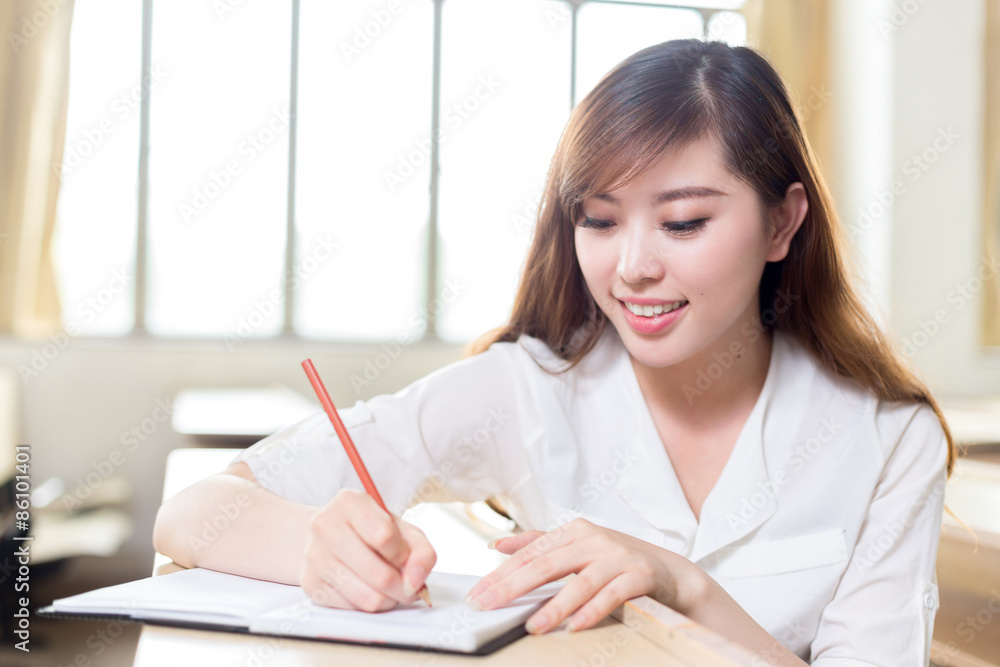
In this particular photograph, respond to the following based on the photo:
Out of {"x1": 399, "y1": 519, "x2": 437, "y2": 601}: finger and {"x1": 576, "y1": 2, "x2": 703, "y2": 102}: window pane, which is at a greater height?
{"x1": 576, "y1": 2, "x2": 703, "y2": 102}: window pane

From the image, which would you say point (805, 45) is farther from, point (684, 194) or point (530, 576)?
point (530, 576)

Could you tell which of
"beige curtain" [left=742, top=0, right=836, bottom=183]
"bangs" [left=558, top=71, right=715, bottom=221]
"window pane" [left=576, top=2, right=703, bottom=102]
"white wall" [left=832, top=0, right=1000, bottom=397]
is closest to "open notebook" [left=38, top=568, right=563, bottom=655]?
"bangs" [left=558, top=71, right=715, bottom=221]

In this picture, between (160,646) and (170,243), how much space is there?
4.16 meters

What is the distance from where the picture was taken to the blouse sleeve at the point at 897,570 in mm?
1065

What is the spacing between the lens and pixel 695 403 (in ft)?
4.44

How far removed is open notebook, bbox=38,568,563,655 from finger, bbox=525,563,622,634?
18mm

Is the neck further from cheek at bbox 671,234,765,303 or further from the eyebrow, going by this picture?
the eyebrow

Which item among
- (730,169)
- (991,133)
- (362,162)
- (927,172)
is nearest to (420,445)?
(730,169)

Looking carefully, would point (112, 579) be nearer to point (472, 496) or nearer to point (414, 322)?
point (414, 322)

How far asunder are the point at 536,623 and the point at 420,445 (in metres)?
0.56

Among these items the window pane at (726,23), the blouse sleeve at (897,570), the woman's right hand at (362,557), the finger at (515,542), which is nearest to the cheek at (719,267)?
the blouse sleeve at (897,570)

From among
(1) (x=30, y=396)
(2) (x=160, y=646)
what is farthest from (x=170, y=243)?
(2) (x=160, y=646)

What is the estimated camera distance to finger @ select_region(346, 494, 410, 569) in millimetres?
713

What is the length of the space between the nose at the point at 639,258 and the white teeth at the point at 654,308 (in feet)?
0.16
